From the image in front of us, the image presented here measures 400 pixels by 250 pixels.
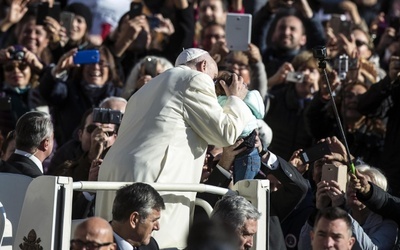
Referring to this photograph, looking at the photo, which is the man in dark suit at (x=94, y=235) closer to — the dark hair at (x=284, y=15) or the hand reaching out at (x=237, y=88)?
the hand reaching out at (x=237, y=88)

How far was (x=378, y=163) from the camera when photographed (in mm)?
11078

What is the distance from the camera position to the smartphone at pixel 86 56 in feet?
39.4

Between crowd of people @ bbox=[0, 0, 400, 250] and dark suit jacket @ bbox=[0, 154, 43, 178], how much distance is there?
0.05 feet

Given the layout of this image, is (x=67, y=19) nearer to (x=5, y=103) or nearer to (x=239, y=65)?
(x=5, y=103)

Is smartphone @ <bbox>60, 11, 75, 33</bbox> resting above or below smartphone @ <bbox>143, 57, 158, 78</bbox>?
above

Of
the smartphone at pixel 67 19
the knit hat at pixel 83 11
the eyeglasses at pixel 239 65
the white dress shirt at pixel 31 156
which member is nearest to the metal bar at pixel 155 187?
the white dress shirt at pixel 31 156

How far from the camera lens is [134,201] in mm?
7223

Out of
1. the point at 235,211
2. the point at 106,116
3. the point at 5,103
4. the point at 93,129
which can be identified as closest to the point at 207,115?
the point at 235,211

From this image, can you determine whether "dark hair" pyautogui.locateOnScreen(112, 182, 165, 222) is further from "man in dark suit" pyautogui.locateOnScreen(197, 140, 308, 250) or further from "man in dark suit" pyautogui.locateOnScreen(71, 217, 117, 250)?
"man in dark suit" pyautogui.locateOnScreen(197, 140, 308, 250)

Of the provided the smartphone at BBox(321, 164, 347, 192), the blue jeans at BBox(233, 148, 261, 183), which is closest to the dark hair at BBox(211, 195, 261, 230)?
the blue jeans at BBox(233, 148, 261, 183)

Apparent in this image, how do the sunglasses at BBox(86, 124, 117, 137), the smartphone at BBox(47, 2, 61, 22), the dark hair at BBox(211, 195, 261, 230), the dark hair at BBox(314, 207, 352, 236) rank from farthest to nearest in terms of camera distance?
the smartphone at BBox(47, 2, 61, 22) < the sunglasses at BBox(86, 124, 117, 137) < the dark hair at BBox(314, 207, 352, 236) < the dark hair at BBox(211, 195, 261, 230)

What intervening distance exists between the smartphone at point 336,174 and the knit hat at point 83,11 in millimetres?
6049

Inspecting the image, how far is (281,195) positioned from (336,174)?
0.44 m

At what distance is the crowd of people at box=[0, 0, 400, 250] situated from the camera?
797 centimetres
